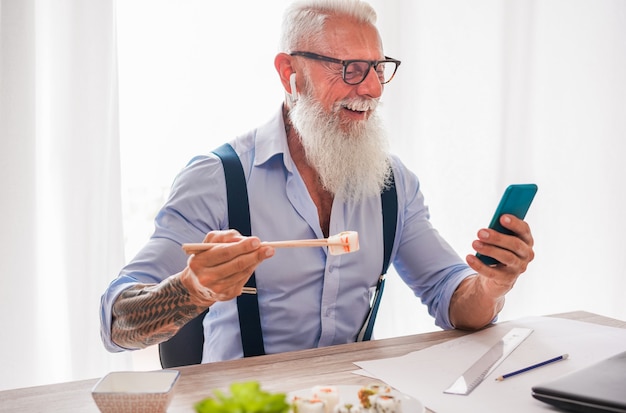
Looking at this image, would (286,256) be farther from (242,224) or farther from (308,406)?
(308,406)

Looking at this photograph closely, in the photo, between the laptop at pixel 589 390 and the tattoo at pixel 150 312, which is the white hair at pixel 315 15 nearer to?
the tattoo at pixel 150 312

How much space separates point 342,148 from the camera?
5.47 ft

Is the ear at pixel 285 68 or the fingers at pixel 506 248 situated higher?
the ear at pixel 285 68

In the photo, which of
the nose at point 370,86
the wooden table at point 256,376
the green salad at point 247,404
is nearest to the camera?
the green salad at point 247,404

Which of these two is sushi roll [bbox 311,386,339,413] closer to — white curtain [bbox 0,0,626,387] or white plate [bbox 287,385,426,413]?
white plate [bbox 287,385,426,413]

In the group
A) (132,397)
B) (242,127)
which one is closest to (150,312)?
(132,397)

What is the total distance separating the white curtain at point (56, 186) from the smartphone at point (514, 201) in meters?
1.36

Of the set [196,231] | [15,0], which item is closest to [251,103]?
[15,0]

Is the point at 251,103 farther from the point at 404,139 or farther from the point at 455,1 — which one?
the point at 455,1

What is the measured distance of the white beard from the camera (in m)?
1.64

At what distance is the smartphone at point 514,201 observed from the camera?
1.23 meters

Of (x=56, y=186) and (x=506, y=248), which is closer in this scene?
(x=506, y=248)

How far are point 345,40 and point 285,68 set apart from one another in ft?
0.62

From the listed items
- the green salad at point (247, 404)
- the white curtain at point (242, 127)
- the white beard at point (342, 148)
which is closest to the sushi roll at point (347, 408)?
the green salad at point (247, 404)
